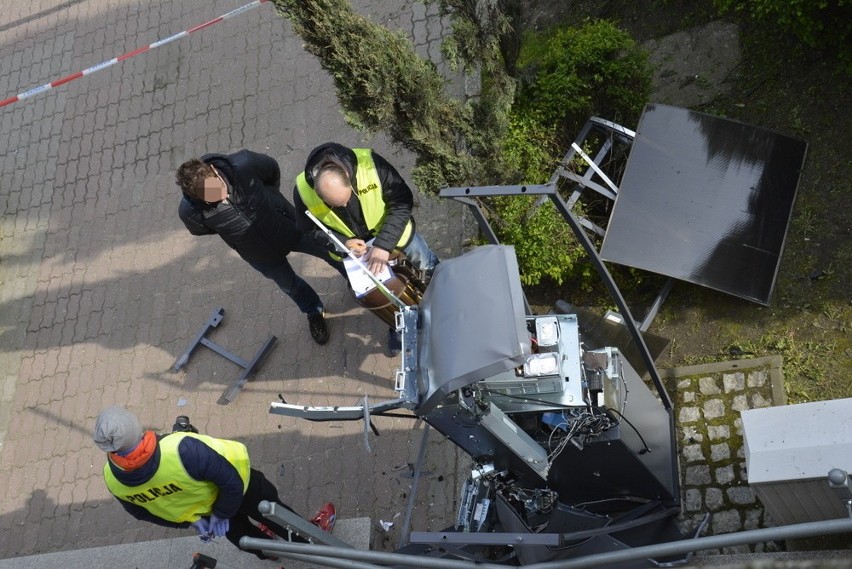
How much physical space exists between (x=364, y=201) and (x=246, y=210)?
92 centimetres

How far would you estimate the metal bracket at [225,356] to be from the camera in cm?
626

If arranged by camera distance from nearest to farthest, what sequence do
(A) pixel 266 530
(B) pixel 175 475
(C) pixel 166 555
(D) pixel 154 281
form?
(B) pixel 175 475, (A) pixel 266 530, (C) pixel 166 555, (D) pixel 154 281

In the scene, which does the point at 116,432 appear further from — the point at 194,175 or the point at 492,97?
the point at 492,97

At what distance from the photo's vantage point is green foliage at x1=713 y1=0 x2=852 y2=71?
5145 millimetres

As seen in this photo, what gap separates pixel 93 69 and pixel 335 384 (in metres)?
4.93

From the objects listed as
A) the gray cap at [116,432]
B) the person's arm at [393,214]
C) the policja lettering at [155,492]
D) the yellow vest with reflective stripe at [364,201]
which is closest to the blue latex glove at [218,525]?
the policja lettering at [155,492]

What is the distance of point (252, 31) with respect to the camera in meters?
8.34

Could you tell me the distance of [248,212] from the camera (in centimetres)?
521

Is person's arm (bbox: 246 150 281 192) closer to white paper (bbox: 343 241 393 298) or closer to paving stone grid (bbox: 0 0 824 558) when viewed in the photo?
white paper (bbox: 343 241 393 298)

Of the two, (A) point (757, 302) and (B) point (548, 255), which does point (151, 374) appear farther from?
(A) point (757, 302)

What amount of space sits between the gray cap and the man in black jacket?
1.48m

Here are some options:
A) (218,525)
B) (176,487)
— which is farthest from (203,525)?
(176,487)

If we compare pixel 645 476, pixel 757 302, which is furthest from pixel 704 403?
pixel 645 476

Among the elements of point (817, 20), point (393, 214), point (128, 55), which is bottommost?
point (393, 214)
